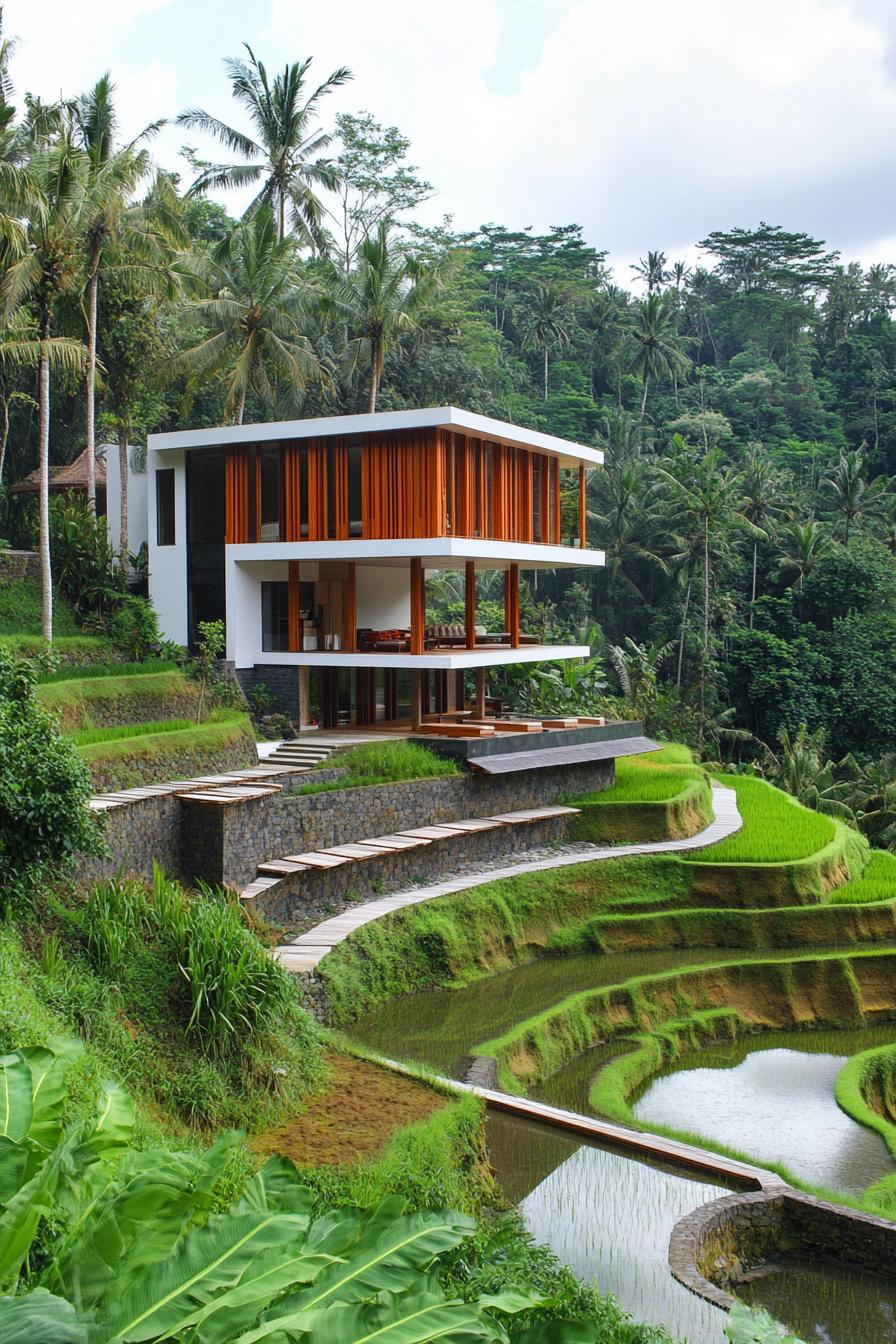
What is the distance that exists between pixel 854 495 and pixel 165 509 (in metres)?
29.0

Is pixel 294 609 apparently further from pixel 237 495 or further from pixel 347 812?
pixel 347 812

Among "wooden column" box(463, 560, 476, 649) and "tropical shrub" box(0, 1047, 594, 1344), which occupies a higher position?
"wooden column" box(463, 560, 476, 649)

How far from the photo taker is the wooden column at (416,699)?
2242cm

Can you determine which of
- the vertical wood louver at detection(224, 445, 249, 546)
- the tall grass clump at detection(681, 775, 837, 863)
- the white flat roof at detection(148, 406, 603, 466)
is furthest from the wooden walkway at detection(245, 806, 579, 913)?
the vertical wood louver at detection(224, 445, 249, 546)

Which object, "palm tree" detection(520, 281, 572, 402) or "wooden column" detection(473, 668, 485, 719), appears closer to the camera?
"wooden column" detection(473, 668, 485, 719)

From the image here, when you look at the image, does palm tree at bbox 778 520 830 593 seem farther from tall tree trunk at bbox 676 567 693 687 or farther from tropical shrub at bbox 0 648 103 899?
tropical shrub at bbox 0 648 103 899

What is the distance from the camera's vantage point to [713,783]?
91.9 ft

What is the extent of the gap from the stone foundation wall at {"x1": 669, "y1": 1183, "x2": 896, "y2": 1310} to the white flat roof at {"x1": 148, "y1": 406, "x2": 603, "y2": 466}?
13967 mm

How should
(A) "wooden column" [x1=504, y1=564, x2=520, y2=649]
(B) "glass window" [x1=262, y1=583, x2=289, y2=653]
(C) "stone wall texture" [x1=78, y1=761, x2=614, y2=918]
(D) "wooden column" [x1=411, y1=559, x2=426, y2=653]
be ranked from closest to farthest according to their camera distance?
1. (C) "stone wall texture" [x1=78, y1=761, x2=614, y2=918]
2. (D) "wooden column" [x1=411, y1=559, x2=426, y2=653]
3. (B) "glass window" [x1=262, y1=583, x2=289, y2=653]
4. (A) "wooden column" [x1=504, y1=564, x2=520, y2=649]

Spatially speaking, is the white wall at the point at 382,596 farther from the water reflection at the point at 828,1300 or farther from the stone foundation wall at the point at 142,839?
the water reflection at the point at 828,1300

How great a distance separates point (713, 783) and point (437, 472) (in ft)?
36.7

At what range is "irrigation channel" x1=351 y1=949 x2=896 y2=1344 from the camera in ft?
28.8

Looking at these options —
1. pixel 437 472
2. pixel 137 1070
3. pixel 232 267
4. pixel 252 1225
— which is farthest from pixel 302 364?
pixel 252 1225

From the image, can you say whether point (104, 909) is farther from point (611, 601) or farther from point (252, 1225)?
point (611, 601)
